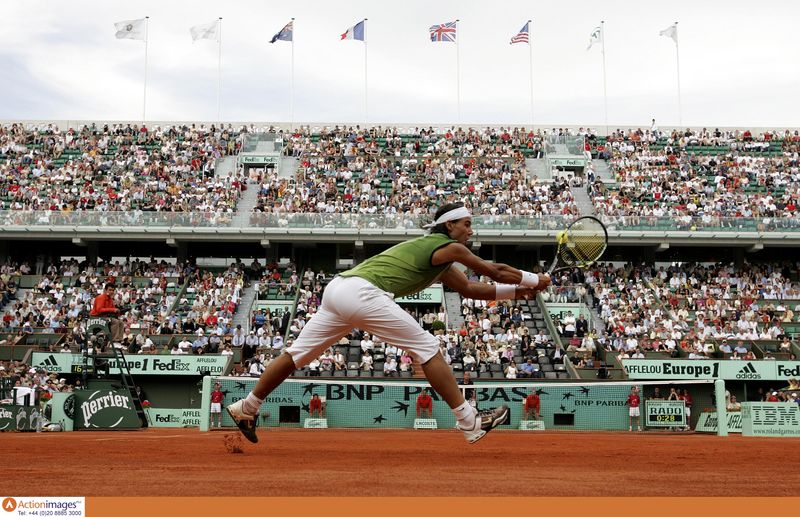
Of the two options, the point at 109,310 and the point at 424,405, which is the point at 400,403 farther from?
the point at 109,310

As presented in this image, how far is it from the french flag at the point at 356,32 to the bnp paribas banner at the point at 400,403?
30.0 meters

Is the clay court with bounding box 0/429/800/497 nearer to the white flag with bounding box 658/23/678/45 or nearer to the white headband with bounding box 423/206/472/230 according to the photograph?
the white headband with bounding box 423/206/472/230

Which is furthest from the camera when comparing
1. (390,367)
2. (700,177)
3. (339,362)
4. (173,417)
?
(700,177)

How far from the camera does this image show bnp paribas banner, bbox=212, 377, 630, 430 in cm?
2242

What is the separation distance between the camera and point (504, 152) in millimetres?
44469

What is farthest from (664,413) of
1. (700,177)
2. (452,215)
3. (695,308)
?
(700,177)

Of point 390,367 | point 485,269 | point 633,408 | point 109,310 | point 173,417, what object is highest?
point 485,269

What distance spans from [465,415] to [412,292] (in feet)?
4.08

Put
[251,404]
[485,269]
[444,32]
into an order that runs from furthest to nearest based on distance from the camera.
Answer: [444,32] < [251,404] < [485,269]

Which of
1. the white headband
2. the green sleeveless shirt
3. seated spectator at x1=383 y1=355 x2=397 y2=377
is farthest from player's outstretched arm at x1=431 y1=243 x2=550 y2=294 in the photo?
seated spectator at x1=383 y1=355 x2=397 y2=377

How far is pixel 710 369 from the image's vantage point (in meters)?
30.1
